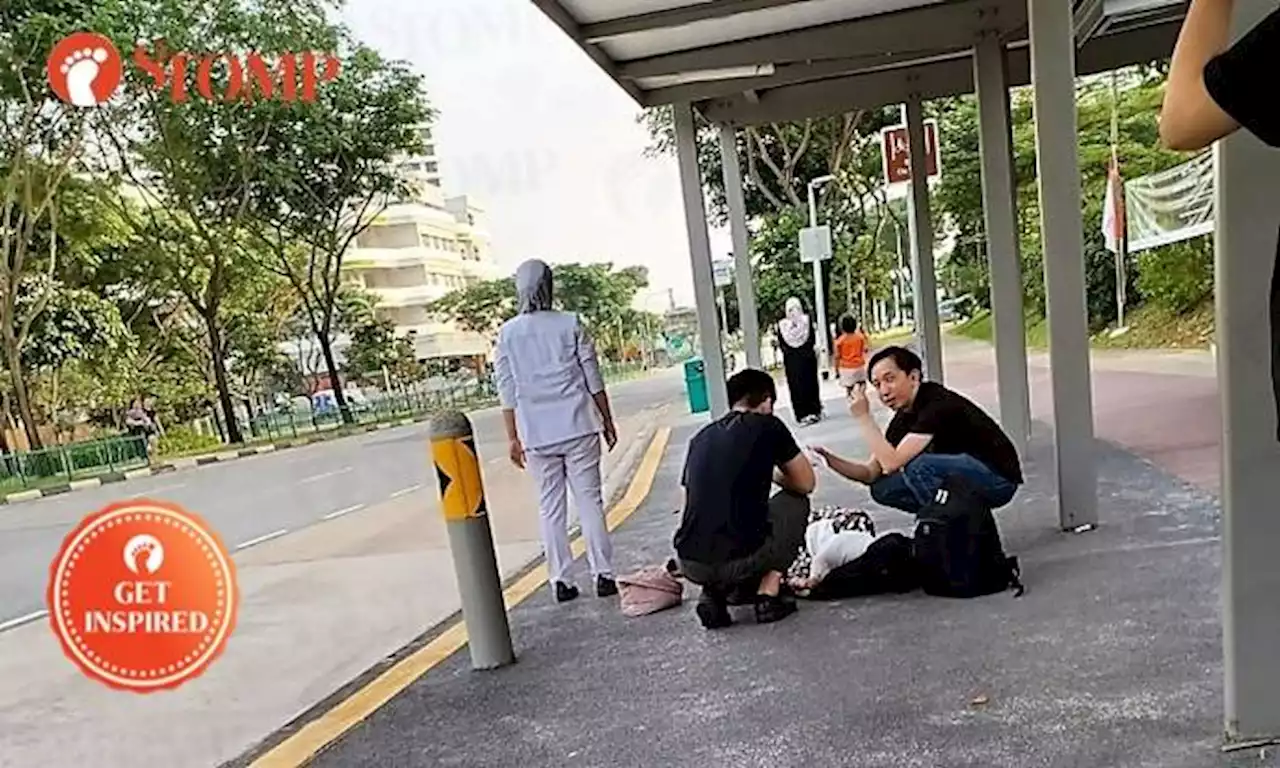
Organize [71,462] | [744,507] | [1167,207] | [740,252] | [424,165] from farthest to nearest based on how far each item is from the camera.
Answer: [1167,207] < [740,252] < [424,165] < [71,462] < [744,507]

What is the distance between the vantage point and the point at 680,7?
5195mm

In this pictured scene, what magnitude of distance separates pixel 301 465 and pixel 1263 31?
7.90 metres

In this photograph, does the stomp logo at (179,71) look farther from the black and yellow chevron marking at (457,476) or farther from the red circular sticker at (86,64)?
the black and yellow chevron marking at (457,476)

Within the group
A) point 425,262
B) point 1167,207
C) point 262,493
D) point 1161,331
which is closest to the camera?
point 425,262

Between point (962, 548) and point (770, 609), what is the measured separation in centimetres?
66

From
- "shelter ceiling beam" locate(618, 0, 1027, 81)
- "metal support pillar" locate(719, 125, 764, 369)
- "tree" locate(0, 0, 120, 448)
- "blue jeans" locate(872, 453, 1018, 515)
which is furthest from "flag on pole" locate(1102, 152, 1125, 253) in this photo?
"tree" locate(0, 0, 120, 448)

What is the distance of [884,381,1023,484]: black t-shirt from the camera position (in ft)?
12.9

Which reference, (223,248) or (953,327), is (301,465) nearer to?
(223,248)

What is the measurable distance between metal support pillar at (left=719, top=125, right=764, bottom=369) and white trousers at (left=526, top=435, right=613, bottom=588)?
16.4ft

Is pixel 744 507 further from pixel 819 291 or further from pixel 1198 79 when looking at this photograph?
pixel 819 291

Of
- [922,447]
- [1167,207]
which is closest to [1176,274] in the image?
[1167,207]

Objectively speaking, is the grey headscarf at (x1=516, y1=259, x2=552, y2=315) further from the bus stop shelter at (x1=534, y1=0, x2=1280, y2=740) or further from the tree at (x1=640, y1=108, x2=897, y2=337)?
the tree at (x1=640, y1=108, x2=897, y2=337)

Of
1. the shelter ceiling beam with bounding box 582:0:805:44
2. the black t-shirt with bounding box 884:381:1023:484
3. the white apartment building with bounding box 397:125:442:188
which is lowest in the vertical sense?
the black t-shirt with bounding box 884:381:1023:484

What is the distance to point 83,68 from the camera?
4.41m
